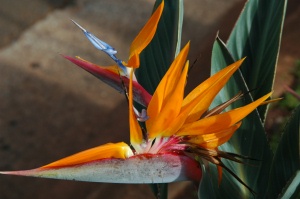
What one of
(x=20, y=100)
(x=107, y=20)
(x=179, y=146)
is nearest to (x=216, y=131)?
(x=179, y=146)

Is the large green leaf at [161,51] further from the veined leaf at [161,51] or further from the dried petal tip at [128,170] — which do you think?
the dried petal tip at [128,170]

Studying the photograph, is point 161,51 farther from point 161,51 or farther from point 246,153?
point 246,153

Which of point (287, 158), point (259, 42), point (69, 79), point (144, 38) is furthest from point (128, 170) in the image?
point (69, 79)

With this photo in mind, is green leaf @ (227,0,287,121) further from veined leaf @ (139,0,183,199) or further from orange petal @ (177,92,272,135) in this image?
orange petal @ (177,92,272,135)

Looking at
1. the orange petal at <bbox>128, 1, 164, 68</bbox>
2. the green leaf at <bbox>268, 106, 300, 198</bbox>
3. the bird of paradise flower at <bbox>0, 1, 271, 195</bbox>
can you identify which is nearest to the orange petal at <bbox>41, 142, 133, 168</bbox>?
the bird of paradise flower at <bbox>0, 1, 271, 195</bbox>

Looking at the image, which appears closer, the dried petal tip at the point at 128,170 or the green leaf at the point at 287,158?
the dried petal tip at the point at 128,170

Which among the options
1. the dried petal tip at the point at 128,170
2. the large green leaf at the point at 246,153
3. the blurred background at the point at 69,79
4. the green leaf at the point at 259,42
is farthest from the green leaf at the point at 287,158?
the blurred background at the point at 69,79
